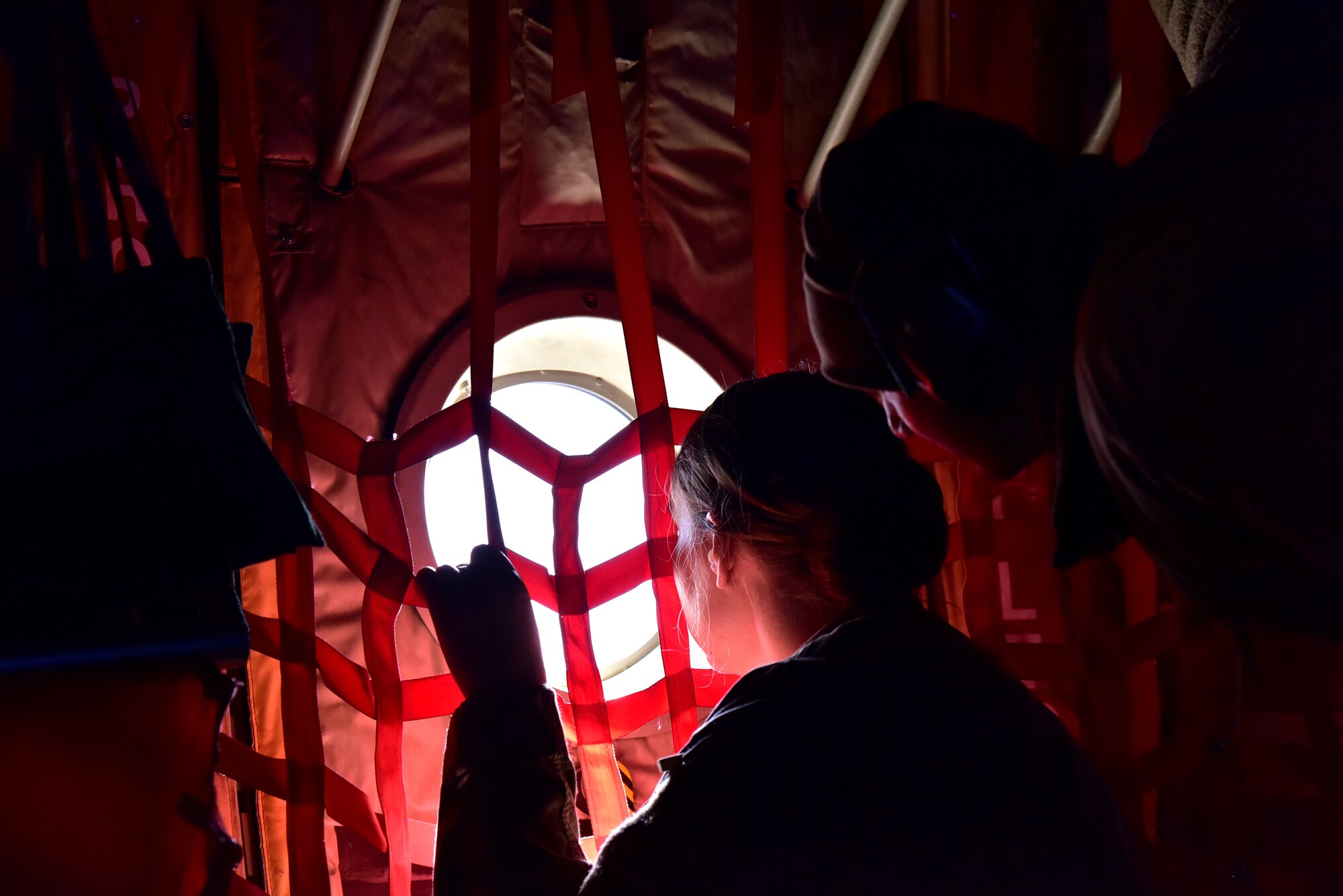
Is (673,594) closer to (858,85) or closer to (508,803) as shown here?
(508,803)

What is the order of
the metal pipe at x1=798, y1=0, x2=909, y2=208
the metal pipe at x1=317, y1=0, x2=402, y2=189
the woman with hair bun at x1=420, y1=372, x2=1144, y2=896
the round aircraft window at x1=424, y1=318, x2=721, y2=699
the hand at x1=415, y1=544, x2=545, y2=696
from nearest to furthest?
the woman with hair bun at x1=420, y1=372, x2=1144, y2=896 < the hand at x1=415, y1=544, x2=545, y2=696 < the metal pipe at x1=317, y1=0, x2=402, y2=189 < the metal pipe at x1=798, y1=0, x2=909, y2=208 < the round aircraft window at x1=424, y1=318, x2=721, y2=699

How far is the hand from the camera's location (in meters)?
0.85

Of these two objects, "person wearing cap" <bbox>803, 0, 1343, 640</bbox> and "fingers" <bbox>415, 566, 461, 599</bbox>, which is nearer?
"person wearing cap" <bbox>803, 0, 1343, 640</bbox>

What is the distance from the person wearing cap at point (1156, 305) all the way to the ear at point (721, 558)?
324 mm

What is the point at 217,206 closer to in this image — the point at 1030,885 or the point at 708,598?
the point at 708,598

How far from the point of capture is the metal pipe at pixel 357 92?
104cm

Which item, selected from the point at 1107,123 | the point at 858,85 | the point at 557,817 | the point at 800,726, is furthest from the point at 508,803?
the point at 1107,123

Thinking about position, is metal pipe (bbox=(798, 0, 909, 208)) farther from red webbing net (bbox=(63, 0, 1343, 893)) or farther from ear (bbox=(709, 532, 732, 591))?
ear (bbox=(709, 532, 732, 591))

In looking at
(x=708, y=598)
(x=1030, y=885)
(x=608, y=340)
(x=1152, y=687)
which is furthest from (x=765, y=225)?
(x=1152, y=687)

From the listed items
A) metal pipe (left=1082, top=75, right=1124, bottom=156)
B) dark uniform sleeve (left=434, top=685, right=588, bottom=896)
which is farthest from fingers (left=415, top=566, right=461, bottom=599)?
metal pipe (left=1082, top=75, right=1124, bottom=156)

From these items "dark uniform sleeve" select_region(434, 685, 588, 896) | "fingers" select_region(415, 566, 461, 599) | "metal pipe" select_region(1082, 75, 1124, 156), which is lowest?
"dark uniform sleeve" select_region(434, 685, 588, 896)

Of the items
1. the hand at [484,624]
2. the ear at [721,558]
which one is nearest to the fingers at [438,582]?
the hand at [484,624]

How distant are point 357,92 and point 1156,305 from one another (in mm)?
987

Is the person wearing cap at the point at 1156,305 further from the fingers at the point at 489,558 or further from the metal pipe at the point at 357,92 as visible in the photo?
the metal pipe at the point at 357,92
